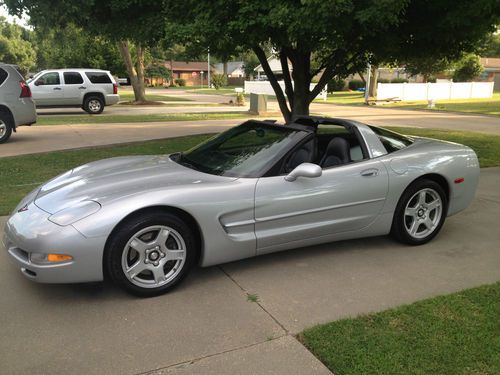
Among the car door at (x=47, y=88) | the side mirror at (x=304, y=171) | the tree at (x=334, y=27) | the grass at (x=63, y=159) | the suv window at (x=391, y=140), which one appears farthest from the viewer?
the car door at (x=47, y=88)

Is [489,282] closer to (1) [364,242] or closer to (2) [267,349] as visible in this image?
(1) [364,242]

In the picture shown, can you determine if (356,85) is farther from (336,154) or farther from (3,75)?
(336,154)

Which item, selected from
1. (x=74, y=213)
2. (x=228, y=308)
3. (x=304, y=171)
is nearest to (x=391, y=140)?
(x=304, y=171)

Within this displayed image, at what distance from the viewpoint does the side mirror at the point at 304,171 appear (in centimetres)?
376

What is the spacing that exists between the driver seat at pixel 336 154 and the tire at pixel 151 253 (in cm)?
145

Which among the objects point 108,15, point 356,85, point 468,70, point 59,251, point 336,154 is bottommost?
point 59,251

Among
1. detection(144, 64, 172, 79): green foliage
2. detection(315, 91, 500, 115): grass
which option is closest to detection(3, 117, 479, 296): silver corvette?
detection(315, 91, 500, 115): grass

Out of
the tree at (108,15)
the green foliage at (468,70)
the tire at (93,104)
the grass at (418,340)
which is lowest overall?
the grass at (418,340)

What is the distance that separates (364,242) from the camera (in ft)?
15.5

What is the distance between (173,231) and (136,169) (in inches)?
36.0

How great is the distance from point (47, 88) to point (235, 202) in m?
18.6

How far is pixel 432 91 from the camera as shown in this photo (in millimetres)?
36531

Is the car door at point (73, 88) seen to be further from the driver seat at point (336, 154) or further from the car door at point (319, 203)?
the car door at point (319, 203)

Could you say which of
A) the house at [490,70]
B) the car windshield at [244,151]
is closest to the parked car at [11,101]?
the car windshield at [244,151]
